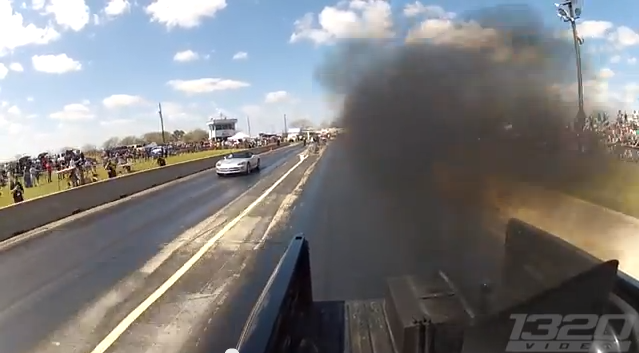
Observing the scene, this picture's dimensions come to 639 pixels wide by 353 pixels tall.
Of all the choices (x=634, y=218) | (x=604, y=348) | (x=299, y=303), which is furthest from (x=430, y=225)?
(x=604, y=348)

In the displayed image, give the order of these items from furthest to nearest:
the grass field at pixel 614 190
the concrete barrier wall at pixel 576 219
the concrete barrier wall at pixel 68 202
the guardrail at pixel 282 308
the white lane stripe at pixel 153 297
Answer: the concrete barrier wall at pixel 68 202 → the grass field at pixel 614 190 → the concrete barrier wall at pixel 576 219 → the white lane stripe at pixel 153 297 → the guardrail at pixel 282 308

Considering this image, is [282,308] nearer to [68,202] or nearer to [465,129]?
[465,129]

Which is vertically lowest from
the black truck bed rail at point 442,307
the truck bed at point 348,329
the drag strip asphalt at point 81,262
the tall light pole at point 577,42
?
the drag strip asphalt at point 81,262

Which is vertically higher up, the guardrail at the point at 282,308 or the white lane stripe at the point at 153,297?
the guardrail at the point at 282,308

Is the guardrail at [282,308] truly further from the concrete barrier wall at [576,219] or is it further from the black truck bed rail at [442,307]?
the concrete barrier wall at [576,219]

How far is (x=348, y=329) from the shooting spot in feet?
10.3

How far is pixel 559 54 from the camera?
24.4ft

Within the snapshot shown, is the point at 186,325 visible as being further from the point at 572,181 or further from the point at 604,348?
the point at 572,181

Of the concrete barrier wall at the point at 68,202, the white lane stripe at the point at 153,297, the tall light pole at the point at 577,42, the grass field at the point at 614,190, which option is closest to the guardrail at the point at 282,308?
the white lane stripe at the point at 153,297

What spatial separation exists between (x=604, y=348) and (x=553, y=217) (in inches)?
→ 292

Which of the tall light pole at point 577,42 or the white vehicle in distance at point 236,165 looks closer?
the tall light pole at point 577,42

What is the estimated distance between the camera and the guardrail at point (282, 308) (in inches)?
79.7

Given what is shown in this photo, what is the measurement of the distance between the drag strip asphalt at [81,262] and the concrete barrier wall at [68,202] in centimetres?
80

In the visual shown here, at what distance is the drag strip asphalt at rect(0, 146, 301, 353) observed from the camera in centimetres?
559
